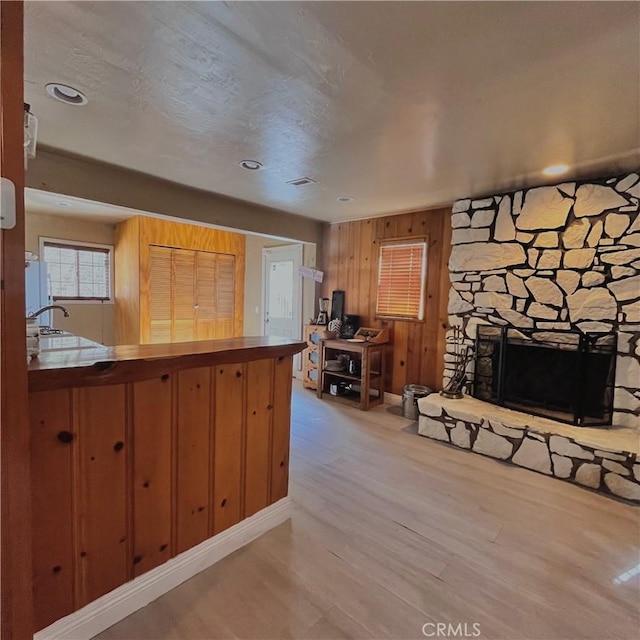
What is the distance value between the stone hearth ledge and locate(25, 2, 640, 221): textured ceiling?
6.78 feet

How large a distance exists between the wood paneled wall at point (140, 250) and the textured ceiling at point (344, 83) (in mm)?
2995

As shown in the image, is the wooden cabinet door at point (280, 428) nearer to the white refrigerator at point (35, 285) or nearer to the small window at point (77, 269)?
the white refrigerator at point (35, 285)

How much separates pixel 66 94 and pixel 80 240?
4.82 m

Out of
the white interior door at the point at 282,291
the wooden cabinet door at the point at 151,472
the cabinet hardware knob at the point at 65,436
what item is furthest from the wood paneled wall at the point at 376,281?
the cabinet hardware knob at the point at 65,436

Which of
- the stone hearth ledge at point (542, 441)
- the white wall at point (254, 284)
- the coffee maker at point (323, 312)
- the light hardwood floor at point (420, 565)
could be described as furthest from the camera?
the white wall at point (254, 284)

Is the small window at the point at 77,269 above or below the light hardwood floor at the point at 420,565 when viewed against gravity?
above

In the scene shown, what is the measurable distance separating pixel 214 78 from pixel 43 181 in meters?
1.86

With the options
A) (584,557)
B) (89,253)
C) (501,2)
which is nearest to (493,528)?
(584,557)

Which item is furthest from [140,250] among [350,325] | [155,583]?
[155,583]

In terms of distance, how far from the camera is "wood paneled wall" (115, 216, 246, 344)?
18.1ft

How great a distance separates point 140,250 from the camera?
5484mm

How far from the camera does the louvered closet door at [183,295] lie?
6.00 meters

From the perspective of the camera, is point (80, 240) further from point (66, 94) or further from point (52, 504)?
point (52, 504)

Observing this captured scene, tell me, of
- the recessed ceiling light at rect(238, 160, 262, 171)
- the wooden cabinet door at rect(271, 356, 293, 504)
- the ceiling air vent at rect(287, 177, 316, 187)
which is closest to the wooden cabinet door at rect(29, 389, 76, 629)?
the wooden cabinet door at rect(271, 356, 293, 504)
